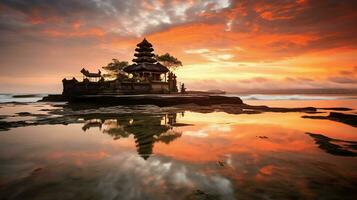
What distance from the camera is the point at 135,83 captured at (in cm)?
3825

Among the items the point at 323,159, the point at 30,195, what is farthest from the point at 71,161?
the point at 323,159

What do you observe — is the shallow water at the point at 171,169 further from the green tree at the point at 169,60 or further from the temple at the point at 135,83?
the green tree at the point at 169,60

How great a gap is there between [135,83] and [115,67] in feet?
73.7

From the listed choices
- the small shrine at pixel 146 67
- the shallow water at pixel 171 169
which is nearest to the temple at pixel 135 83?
the small shrine at pixel 146 67

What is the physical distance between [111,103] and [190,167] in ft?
84.4

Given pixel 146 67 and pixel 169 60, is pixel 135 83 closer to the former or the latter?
pixel 146 67

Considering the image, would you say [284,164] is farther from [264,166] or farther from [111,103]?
[111,103]

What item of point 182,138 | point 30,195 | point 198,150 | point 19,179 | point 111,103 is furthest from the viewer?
point 111,103

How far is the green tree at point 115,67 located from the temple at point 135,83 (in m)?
6.80

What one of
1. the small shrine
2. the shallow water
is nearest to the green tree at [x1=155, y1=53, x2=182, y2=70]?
the small shrine

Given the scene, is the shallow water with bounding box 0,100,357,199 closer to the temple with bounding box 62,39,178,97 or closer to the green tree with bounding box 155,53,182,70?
the temple with bounding box 62,39,178,97

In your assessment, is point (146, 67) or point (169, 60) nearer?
point (146, 67)

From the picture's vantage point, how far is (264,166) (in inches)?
254

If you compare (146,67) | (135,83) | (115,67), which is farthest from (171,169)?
(115,67)
